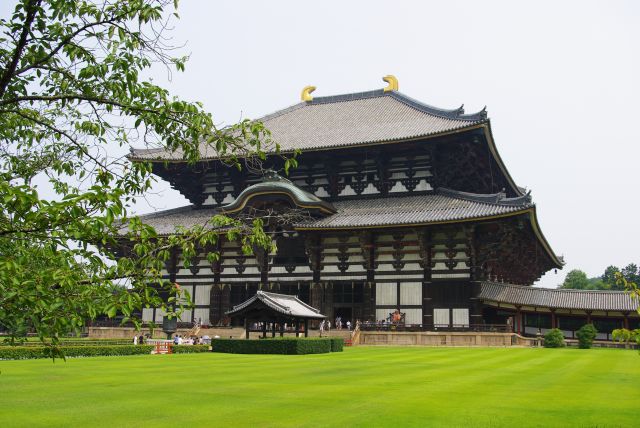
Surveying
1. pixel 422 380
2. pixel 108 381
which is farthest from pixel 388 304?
pixel 108 381

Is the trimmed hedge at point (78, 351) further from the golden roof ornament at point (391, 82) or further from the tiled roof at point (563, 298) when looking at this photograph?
the golden roof ornament at point (391, 82)

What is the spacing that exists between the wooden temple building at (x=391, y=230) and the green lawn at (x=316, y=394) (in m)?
17.1

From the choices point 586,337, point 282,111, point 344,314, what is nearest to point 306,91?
point 282,111

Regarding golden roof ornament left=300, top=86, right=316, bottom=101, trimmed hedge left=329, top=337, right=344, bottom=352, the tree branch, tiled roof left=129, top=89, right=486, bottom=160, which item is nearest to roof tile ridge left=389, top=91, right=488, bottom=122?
tiled roof left=129, top=89, right=486, bottom=160

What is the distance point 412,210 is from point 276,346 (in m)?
16.2

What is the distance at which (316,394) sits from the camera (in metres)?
14.4

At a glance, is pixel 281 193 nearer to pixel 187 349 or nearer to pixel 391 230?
pixel 391 230

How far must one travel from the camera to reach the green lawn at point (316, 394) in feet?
36.8

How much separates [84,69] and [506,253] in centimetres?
4212

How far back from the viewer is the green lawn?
11203 mm

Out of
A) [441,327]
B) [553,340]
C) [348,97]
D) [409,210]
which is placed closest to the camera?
[441,327]

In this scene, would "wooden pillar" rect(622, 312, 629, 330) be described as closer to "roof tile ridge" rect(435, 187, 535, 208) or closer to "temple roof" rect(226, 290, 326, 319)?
"roof tile ridge" rect(435, 187, 535, 208)

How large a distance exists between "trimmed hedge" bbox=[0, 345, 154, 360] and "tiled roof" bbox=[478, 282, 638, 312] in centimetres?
2628

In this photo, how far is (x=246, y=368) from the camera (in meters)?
21.3
